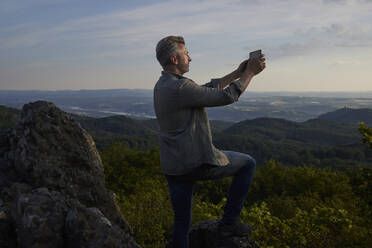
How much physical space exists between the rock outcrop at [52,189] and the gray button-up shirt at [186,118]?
114 cm

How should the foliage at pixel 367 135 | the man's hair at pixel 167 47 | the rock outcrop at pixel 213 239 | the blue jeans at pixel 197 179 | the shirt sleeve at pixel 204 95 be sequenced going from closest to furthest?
1. the shirt sleeve at pixel 204 95
2. the man's hair at pixel 167 47
3. the blue jeans at pixel 197 179
4. the rock outcrop at pixel 213 239
5. the foliage at pixel 367 135

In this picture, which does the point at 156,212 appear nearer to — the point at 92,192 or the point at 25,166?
the point at 92,192

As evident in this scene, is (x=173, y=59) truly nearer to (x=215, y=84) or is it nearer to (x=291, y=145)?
(x=215, y=84)

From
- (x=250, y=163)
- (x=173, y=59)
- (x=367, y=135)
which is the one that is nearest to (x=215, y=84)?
(x=173, y=59)

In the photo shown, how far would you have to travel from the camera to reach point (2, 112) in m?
153

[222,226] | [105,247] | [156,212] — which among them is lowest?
[156,212]

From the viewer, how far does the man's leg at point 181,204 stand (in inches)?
169

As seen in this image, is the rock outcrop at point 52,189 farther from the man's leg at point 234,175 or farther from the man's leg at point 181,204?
the man's leg at point 234,175

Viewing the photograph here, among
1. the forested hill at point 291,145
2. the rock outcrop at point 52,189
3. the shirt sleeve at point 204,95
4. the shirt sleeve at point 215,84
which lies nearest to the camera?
the rock outcrop at point 52,189

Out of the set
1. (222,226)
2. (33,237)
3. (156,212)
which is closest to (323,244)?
(222,226)

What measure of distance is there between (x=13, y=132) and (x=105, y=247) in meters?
2.88

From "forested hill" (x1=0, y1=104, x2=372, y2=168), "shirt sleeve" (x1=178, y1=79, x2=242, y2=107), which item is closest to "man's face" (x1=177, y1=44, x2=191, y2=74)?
"shirt sleeve" (x1=178, y1=79, x2=242, y2=107)

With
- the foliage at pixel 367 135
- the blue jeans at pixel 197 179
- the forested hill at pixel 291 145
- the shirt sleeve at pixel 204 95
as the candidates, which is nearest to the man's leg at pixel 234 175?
the blue jeans at pixel 197 179

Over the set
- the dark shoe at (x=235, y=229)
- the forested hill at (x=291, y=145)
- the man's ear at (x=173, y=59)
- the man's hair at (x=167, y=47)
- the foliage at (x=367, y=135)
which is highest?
the man's hair at (x=167, y=47)
